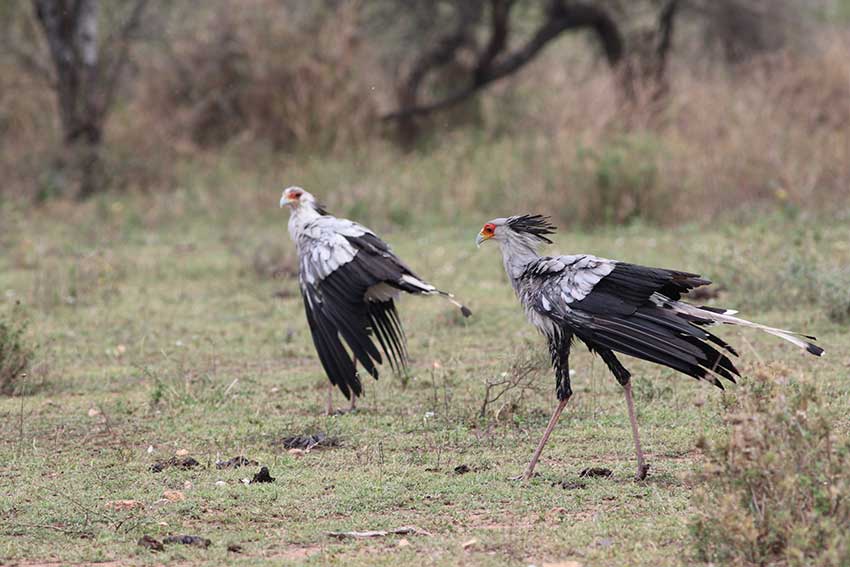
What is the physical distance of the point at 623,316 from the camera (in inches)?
209

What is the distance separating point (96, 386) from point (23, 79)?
11.3 m

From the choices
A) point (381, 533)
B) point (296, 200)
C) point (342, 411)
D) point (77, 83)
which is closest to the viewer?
point (381, 533)

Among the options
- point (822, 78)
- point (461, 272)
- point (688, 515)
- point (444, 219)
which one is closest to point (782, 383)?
point (688, 515)

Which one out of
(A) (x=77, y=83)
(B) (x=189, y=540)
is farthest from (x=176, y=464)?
(A) (x=77, y=83)

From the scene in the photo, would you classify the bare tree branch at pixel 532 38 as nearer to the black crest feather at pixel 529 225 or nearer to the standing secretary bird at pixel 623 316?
the black crest feather at pixel 529 225

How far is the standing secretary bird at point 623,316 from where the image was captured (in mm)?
5129

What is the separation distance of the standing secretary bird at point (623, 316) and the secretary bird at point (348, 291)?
2.33 ft

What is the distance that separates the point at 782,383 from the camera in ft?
14.2

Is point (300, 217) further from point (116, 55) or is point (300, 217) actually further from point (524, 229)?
point (116, 55)

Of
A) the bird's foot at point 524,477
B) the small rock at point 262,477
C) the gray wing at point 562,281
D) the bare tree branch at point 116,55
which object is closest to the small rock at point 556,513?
the bird's foot at point 524,477

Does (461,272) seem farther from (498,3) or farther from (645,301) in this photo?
(498,3)

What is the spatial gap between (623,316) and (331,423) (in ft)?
7.18

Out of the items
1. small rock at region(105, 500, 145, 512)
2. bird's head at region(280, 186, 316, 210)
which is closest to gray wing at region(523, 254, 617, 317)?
small rock at region(105, 500, 145, 512)

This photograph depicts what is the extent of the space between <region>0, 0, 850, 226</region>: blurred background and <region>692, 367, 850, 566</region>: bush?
891cm
